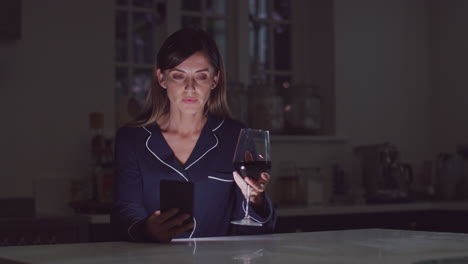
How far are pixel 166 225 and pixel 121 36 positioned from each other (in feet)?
8.12

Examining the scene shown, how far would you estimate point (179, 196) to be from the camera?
1.63 metres

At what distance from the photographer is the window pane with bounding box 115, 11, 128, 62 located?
3.96 meters

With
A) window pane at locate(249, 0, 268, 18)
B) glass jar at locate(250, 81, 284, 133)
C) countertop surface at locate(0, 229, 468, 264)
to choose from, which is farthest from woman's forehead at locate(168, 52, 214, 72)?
window pane at locate(249, 0, 268, 18)

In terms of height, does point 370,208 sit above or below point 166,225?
below

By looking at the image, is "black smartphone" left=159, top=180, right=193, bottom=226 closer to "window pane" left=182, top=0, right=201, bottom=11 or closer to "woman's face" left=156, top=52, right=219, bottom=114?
"woman's face" left=156, top=52, right=219, bottom=114

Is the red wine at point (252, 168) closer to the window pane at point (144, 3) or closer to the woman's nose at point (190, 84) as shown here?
the woman's nose at point (190, 84)

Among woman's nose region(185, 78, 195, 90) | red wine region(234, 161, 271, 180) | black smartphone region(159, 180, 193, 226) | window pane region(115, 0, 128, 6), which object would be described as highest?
window pane region(115, 0, 128, 6)

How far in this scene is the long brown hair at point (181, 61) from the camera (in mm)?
2207

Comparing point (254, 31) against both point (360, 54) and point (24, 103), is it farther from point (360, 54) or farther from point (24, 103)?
point (24, 103)

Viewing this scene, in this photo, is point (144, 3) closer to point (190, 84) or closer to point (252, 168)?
point (190, 84)

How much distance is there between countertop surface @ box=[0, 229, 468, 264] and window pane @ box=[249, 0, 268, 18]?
274 centimetres

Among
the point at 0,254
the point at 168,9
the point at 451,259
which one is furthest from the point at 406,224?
the point at 0,254

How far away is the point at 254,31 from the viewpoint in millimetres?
4395

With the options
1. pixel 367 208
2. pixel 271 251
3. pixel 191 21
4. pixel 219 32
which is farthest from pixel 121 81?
pixel 271 251
